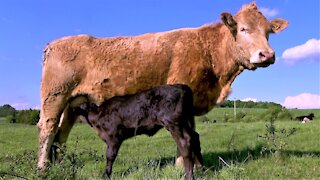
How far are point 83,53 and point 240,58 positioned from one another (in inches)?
118

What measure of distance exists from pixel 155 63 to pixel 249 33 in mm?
1826

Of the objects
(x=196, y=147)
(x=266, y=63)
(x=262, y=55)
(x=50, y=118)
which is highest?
(x=262, y=55)

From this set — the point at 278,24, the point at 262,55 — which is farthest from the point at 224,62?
the point at 278,24

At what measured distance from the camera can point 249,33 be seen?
850 cm

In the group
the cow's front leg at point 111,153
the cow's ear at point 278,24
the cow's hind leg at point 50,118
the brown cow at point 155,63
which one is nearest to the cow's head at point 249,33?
the brown cow at point 155,63

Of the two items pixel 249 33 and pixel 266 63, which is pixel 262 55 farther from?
pixel 249 33

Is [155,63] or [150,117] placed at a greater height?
[155,63]

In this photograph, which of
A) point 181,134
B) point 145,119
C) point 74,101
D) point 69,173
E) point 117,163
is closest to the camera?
point 69,173

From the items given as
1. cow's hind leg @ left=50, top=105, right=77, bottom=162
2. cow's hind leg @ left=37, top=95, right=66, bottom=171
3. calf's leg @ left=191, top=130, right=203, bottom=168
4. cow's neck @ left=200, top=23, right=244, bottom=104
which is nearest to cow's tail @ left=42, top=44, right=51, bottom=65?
cow's hind leg @ left=37, top=95, right=66, bottom=171

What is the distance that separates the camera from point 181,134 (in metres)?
7.07

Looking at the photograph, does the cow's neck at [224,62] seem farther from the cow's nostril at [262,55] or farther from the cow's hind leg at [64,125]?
the cow's hind leg at [64,125]

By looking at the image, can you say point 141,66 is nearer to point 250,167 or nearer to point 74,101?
point 74,101

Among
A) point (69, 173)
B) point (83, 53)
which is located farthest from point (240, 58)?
point (69, 173)

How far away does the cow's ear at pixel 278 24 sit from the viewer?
9.34 metres
